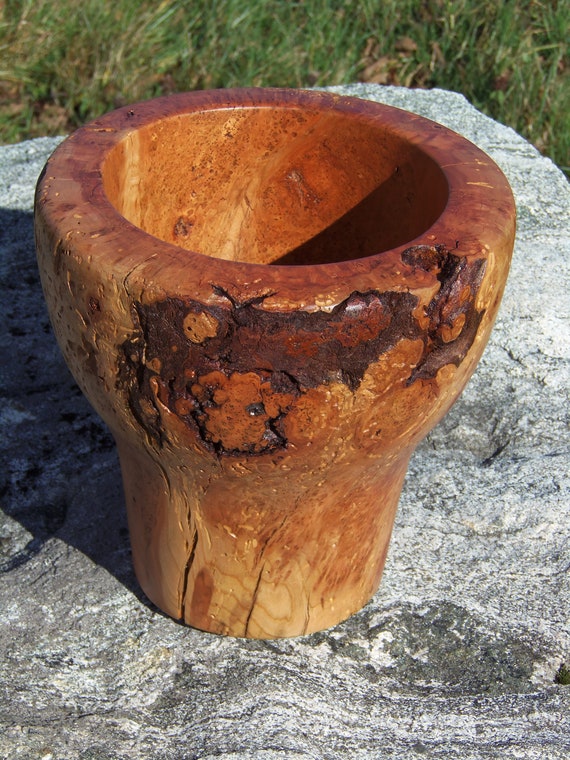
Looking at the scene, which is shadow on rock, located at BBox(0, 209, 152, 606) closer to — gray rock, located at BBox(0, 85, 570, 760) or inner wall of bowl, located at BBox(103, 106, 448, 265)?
gray rock, located at BBox(0, 85, 570, 760)

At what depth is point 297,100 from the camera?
1.93 m

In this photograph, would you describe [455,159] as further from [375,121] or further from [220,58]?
[220,58]

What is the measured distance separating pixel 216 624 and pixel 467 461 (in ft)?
2.22

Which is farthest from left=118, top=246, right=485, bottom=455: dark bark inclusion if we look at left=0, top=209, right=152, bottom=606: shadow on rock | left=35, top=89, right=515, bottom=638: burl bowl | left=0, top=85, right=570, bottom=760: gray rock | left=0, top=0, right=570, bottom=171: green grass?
left=0, top=0, right=570, bottom=171: green grass

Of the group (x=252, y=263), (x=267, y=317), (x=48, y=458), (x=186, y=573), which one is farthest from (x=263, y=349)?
(x=48, y=458)

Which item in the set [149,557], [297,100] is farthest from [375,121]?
[149,557]

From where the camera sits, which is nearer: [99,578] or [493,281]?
[493,281]

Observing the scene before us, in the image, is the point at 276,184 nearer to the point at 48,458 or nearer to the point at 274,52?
the point at 48,458

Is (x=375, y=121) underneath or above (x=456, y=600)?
above

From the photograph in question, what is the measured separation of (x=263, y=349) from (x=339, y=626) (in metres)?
0.69

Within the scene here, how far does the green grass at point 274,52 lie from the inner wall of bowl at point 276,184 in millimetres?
1854

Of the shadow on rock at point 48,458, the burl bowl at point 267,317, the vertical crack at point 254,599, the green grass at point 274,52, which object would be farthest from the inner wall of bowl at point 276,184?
the green grass at point 274,52

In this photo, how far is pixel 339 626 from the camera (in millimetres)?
1836

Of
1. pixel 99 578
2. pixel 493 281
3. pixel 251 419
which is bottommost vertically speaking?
pixel 99 578
